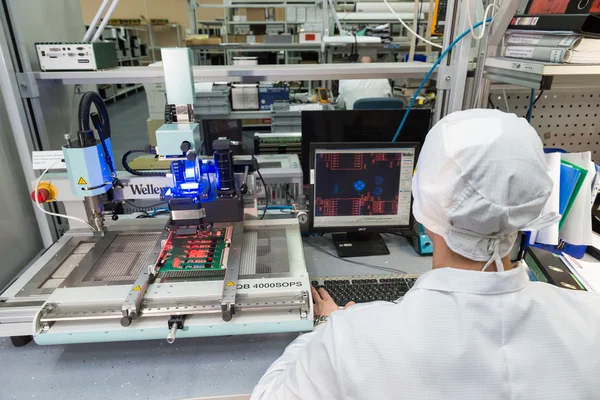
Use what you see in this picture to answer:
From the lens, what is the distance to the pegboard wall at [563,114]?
158 centimetres

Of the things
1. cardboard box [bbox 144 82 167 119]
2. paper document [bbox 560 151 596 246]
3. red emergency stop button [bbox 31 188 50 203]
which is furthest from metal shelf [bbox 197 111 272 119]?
paper document [bbox 560 151 596 246]

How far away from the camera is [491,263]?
2.34 feet

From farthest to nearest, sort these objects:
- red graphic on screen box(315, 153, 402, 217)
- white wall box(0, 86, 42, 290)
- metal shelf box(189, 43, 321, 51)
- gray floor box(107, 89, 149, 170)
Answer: gray floor box(107, 89, 149, 170) < metal shelf box(189, 43, 321, 51) < red graphic on screen box(315, 153, 402, 217) < white wall box(0, 86, 42, 290)

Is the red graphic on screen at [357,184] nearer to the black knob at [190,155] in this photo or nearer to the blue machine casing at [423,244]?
the blue machine casing at [423,244]

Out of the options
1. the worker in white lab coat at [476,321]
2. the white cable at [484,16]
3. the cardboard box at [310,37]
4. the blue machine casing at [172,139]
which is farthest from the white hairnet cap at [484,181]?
the cardboard box at [310,37]

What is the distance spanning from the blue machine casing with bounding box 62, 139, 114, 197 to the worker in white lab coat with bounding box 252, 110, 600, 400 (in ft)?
2.69

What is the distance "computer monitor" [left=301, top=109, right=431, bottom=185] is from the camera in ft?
5.65

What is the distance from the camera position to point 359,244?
157 cm

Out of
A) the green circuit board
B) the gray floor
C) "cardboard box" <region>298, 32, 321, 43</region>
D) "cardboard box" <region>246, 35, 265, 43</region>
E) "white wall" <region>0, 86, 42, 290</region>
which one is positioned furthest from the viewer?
"cardboard box" <region>246, 35, 265, 43</region>

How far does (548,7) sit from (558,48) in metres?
0.18

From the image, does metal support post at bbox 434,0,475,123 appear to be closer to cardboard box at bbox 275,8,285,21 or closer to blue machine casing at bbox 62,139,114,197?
blue machine casing at bbox 62,139,114,197

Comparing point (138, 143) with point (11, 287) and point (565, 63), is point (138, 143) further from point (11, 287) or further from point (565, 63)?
point (565, 63)

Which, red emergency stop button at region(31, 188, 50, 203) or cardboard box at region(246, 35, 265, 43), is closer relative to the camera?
red emergency stop button at region(31, 188, 50, 203)

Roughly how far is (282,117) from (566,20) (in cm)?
221
